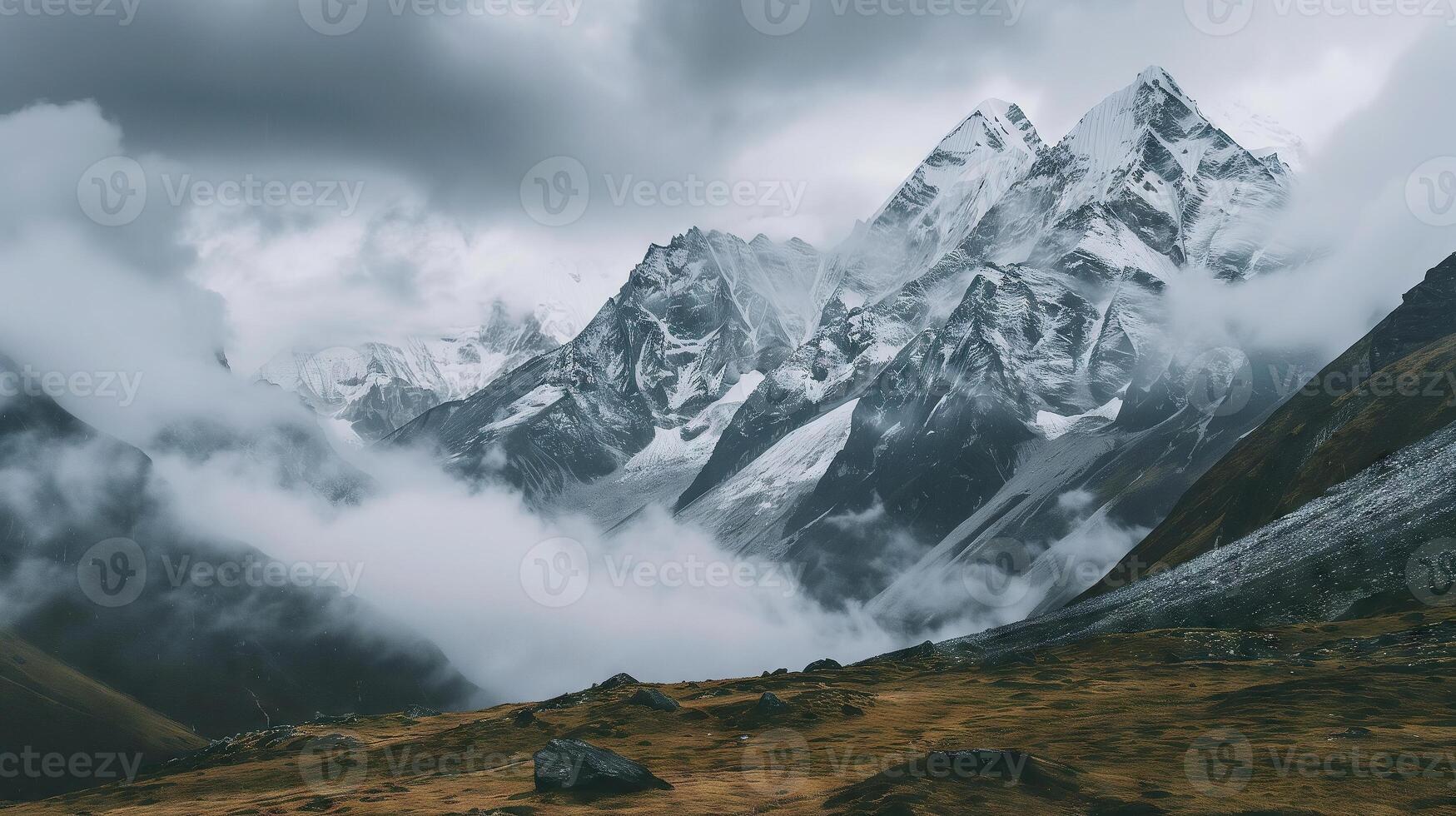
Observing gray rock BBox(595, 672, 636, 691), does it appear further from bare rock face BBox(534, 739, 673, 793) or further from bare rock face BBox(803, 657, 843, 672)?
bare rock face BBox(534, 739, 673, 793)

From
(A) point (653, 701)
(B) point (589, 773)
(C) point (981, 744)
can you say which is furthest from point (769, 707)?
(B) point (589, 773)

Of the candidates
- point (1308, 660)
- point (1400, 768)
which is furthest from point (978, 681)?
point (1400, 768)

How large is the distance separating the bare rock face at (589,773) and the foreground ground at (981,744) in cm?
165

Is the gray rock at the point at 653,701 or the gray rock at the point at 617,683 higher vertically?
the gray rock at the point at 617,683

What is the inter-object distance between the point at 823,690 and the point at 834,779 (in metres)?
43.6

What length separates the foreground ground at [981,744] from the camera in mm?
59594

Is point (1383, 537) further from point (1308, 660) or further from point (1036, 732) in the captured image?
point (1036, 732)

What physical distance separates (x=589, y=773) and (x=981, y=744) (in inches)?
1218

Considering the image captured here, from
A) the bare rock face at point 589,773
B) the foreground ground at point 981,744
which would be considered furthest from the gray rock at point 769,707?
the bare rock face at point 589,773

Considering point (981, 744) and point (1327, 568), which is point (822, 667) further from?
point (981, 744)

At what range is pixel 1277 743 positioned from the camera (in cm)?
6988

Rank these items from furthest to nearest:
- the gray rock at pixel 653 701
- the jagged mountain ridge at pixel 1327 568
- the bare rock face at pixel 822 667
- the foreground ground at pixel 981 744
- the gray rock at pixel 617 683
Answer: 1. the bare rock face at pixel 822 667
2. the gray rock at pixel 617 683
3. the jagged mountain ridge at pixel 1327 568
4. the gray rock at pixel 653 701
5. the foreground ground at pixel 981 744

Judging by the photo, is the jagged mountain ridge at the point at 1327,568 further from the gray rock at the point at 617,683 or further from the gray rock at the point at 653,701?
the gray rock at the point at 653,701

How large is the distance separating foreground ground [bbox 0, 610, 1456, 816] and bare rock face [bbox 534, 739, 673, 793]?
1.65 metres
